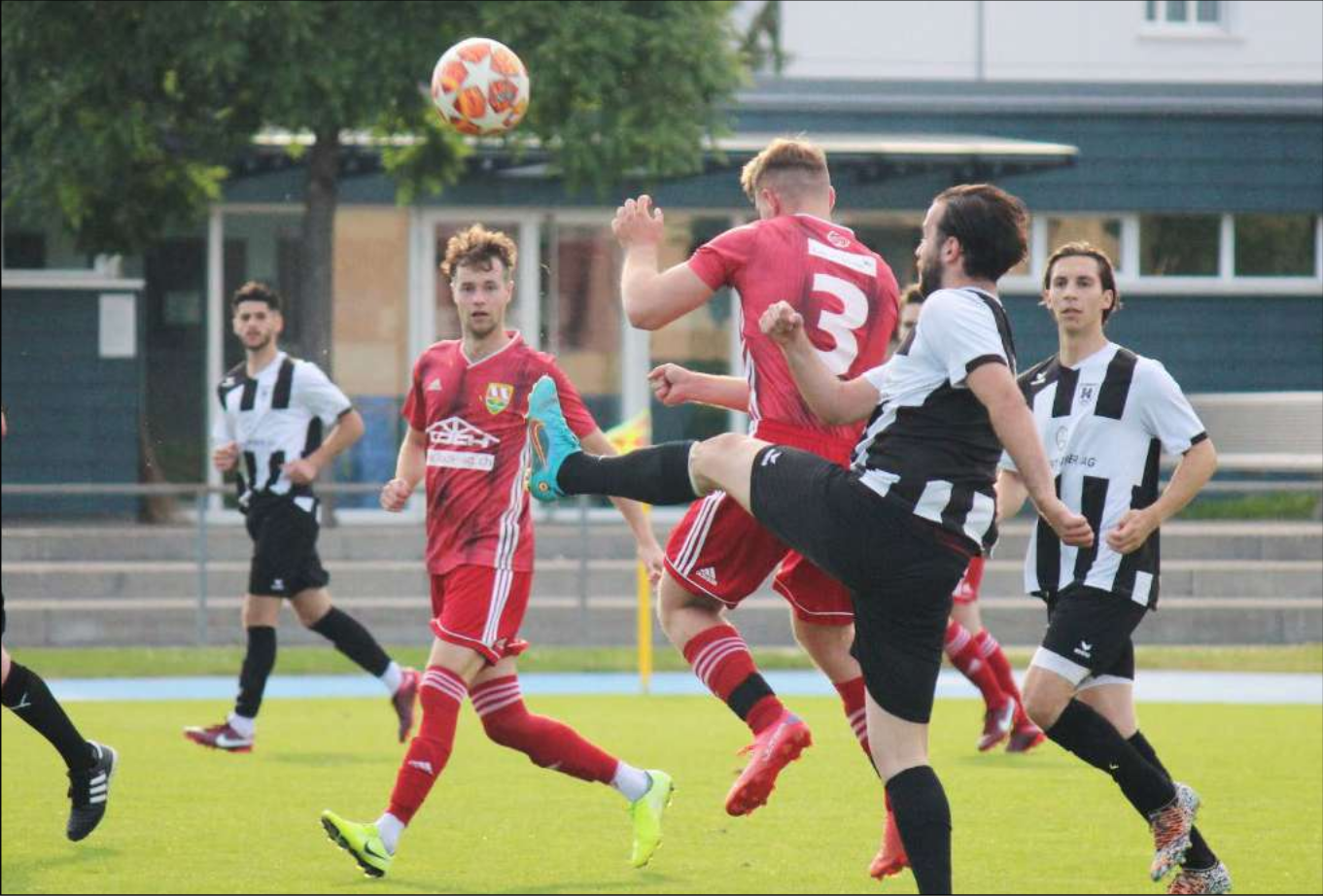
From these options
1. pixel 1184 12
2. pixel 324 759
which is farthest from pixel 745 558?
pixel 1184 12

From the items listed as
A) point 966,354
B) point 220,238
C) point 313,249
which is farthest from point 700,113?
point 966,354

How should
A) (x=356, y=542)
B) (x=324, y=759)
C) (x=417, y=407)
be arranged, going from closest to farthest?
(x=417, y=407)
(x=324, y=759)
(x=356, y=542)

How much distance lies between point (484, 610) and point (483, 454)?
0.61 meters

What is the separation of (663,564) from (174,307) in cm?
1540

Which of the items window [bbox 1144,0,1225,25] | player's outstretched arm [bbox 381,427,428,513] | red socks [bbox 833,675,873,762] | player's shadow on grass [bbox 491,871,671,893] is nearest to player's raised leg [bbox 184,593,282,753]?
player's outstretched arm [bbox 381,427,428,513]

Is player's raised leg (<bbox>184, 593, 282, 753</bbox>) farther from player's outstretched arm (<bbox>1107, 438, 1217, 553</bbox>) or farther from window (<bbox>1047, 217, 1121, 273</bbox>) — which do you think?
window (<bbox>1047, 217, 1121, 273</bbox>)

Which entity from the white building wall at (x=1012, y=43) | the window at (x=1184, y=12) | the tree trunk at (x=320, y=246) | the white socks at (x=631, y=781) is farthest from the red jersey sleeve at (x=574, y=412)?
the window at (x=1184, y=12)

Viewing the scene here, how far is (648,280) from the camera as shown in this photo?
6.32m

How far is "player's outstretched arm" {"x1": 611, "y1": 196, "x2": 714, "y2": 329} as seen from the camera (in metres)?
6.28

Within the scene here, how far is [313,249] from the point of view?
18281mm

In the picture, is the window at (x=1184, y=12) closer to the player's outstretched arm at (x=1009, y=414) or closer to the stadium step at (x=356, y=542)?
the stadium step at (x=356, y=542)

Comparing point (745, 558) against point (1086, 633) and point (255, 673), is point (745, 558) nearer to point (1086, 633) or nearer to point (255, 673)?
point (1086, 633)

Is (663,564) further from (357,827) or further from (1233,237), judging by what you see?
(1233,237)

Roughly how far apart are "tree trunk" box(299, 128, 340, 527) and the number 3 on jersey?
11.8m
